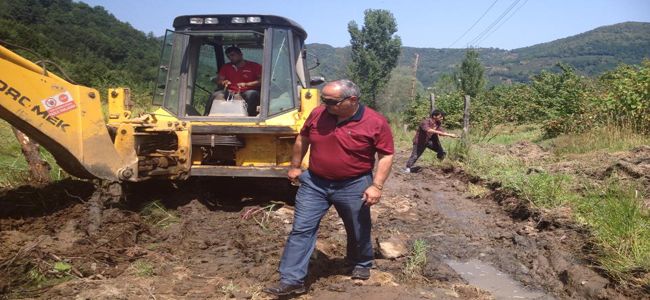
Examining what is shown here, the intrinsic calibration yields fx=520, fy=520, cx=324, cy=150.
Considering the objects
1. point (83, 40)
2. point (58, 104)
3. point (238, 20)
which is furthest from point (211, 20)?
point (83, 40)

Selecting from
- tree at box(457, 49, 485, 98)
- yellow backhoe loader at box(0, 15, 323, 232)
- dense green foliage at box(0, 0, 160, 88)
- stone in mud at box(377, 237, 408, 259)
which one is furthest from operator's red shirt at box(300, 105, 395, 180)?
tree at box(457, 49, 485, 98)

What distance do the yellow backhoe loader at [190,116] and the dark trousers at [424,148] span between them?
13.2ft

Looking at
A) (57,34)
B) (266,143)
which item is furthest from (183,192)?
(57,34)

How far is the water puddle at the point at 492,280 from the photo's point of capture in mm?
4199

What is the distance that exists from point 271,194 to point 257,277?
8.56 ft

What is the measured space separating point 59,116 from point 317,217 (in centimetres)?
220

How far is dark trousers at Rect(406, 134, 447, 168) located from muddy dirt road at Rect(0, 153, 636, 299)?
3.80 metres

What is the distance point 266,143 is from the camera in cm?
604

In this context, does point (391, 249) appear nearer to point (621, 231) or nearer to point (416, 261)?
point (416, 261)

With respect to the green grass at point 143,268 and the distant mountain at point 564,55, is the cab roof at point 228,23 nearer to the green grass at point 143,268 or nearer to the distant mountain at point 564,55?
the green grass at point 143,268

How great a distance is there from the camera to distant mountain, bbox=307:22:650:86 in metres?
124

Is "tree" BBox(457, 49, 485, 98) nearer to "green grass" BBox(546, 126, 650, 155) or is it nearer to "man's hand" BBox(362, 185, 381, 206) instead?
"green grass" BBox(546, 126, 650, 155)

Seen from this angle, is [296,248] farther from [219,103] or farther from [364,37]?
[364,37]

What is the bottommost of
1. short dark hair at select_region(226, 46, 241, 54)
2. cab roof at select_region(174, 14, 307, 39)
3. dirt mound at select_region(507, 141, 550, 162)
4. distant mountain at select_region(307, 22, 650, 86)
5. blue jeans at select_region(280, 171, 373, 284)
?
dirt mound at select_region(507, 141, 550, 162)
